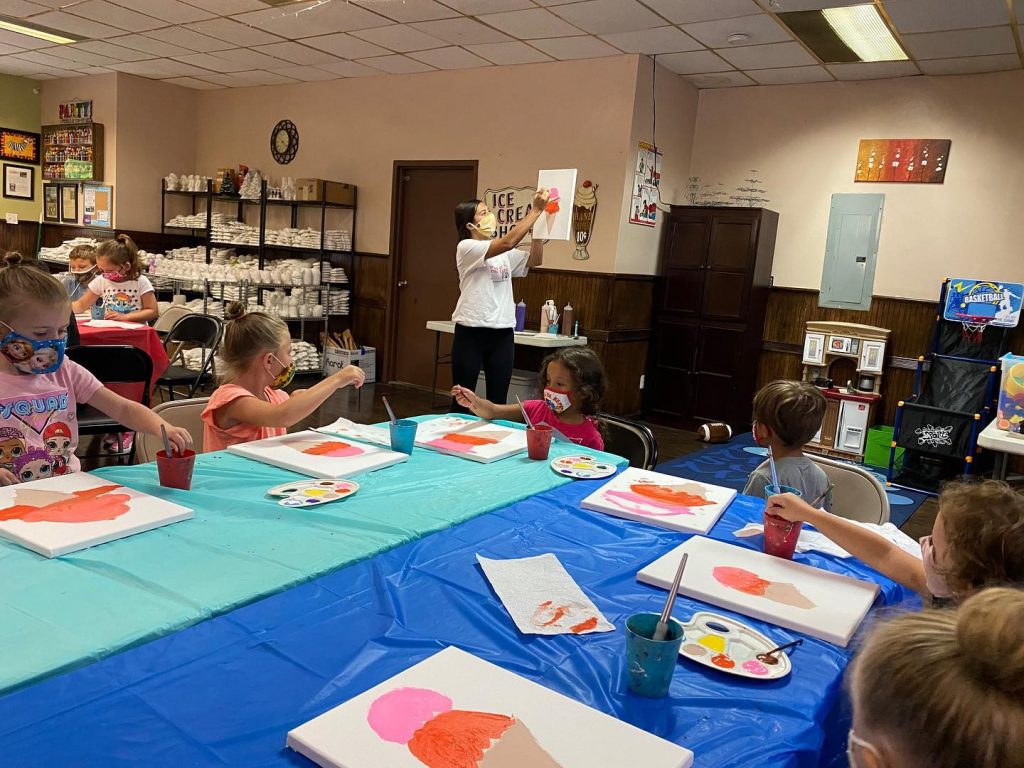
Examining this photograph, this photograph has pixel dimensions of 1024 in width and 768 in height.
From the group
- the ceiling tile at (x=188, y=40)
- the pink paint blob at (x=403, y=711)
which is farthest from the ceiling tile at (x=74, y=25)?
the pink paint blob at (x=403, y=711)

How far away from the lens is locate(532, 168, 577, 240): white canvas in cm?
419

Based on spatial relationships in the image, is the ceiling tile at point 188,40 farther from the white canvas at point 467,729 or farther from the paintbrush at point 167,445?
the white canvas at point 467,729

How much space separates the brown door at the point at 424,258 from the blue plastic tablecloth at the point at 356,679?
5385 mm

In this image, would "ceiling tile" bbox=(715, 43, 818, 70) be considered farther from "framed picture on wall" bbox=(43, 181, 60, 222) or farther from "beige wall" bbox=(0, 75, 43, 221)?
"beige wall" bbox=(0, 75, 43, 221)

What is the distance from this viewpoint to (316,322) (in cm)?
748

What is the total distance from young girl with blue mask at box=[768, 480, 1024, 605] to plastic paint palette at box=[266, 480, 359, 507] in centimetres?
115

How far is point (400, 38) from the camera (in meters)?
5.43

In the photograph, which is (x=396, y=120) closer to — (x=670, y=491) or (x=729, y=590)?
(x=670, y=491)

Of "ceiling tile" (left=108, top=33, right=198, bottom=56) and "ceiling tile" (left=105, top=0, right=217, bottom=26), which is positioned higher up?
"ceiling tile" (left=108, top=33, right=198, bottom=56)

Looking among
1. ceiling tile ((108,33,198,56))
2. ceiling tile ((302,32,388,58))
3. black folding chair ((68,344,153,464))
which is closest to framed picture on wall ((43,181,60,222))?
ceiling tile ((108,33,198,56))

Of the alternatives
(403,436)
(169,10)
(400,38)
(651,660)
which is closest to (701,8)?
(400,38)

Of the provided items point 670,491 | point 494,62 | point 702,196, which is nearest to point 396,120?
point 494,62

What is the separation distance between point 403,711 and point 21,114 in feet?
32.1

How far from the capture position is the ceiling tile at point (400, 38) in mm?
5230
